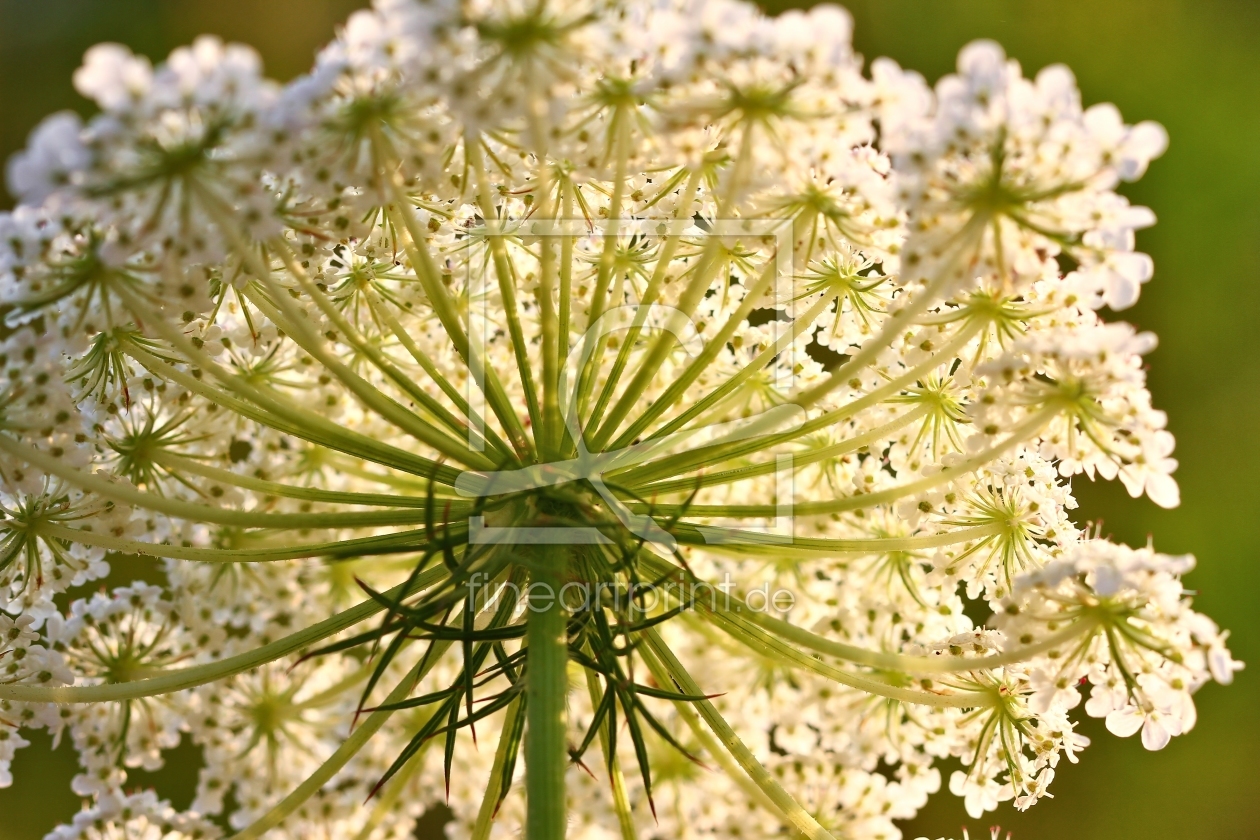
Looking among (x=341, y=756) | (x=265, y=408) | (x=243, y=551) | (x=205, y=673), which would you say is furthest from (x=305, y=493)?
(x=341, y=756)

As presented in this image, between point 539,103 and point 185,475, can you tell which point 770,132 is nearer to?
point 539,103

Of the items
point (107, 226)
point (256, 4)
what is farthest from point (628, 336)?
point (256, 4)

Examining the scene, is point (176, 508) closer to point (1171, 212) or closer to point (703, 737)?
point (703, 737)

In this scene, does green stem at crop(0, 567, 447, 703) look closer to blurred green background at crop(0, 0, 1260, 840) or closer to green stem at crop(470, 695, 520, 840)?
green stem at crop(470, 695, 520, 840)

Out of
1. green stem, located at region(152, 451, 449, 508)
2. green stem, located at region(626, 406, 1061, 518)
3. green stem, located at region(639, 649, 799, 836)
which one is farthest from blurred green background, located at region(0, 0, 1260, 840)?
green stem, located at region(152, 451, 449, 508)

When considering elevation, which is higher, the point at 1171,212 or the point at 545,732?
the point at 1171,212

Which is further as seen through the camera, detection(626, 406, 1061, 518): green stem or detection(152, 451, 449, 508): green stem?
detection(152, 451, 449, 508): green stem
